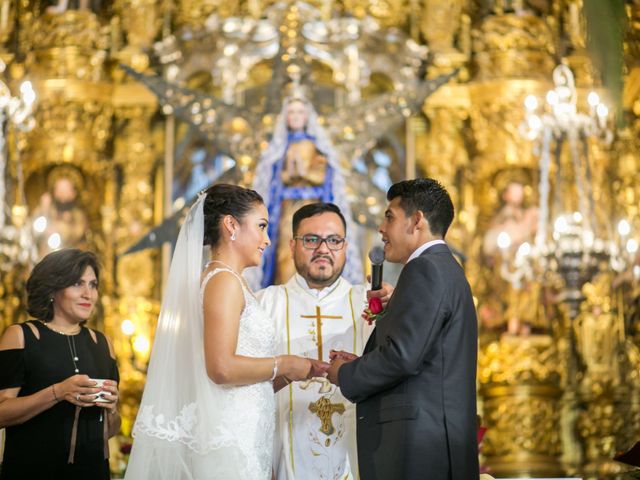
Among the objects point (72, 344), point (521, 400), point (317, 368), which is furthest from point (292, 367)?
point (521, 400)

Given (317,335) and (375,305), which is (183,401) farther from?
(317,335)

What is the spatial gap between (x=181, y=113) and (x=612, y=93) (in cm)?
789

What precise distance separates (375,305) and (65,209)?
265 inches

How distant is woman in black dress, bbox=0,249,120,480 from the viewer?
4855mm

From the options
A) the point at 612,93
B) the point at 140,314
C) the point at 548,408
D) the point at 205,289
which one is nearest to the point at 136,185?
the point at 140,314

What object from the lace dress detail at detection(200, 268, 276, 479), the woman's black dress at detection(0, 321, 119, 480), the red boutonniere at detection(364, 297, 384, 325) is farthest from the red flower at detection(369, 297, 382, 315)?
the woman's black dress at detection(0, 321, 119, 480)

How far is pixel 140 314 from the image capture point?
35.4 feet

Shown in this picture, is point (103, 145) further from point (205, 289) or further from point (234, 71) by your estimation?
point (205, 289)

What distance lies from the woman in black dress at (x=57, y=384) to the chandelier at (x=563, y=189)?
5.78 meters

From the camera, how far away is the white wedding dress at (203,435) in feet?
15.1

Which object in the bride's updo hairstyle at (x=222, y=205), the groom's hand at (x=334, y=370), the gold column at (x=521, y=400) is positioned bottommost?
the gold column at (x=521, y=400)

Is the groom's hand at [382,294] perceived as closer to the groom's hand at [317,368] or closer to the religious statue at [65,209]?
the groom's hand at [317,368]

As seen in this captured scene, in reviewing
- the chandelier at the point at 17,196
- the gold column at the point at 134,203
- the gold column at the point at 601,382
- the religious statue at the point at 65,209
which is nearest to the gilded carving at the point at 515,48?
the gold column at the point at 601,382

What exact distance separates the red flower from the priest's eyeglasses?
2.09 ft
